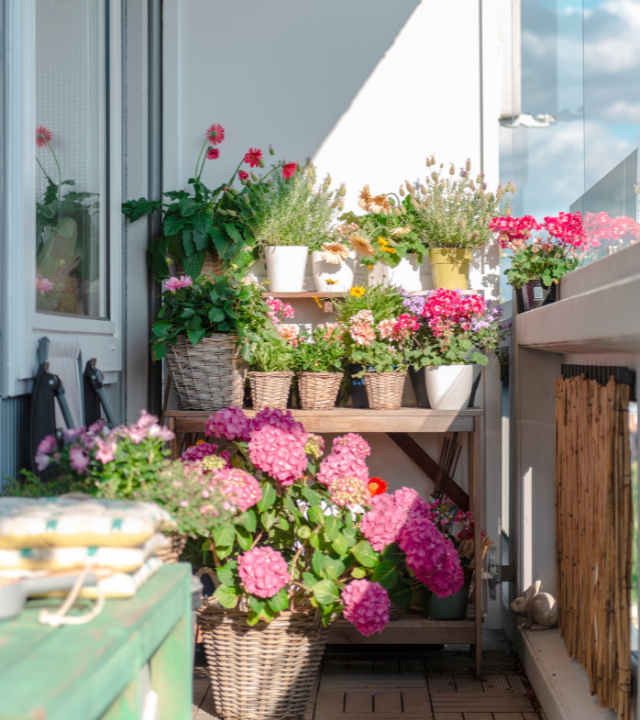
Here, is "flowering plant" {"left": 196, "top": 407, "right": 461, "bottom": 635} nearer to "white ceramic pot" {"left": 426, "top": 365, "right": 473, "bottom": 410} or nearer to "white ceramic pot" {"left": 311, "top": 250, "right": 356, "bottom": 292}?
"white ceramic pot" {"left": 426, "top": 365, "right": 473, "bottom": 410}

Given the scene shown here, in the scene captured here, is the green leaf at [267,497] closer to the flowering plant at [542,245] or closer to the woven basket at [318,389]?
the woven basket at [318,389]

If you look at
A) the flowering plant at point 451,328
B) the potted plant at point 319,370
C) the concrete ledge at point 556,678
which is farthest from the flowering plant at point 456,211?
the concrete ledge at point 556,678

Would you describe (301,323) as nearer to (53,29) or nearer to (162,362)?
(162,362)

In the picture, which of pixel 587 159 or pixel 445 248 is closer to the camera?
pixel 587 159

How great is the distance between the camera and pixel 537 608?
2.55m

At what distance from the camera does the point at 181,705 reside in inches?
44.0

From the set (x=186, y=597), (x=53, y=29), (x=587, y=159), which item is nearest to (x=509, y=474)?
(x=587, y=159)

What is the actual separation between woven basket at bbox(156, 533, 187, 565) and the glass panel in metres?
0.84

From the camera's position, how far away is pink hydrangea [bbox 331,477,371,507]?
2.08 meters

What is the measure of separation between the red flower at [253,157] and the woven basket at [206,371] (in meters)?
0.78

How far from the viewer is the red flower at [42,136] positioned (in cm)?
193

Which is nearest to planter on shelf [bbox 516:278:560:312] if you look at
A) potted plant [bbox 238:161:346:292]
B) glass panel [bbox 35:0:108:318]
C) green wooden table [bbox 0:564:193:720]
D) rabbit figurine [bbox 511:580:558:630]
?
potted plant [bbox 238:161:346:292]

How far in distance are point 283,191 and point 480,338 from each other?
994 mm

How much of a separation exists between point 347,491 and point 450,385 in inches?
27.7
